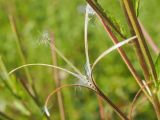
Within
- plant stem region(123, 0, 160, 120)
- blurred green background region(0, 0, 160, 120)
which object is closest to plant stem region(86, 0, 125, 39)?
plant stem region(123, 0, 160, 120)

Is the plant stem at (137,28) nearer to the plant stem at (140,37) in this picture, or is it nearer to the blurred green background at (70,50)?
the plant stem at (140,37)

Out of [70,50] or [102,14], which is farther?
[70,50]

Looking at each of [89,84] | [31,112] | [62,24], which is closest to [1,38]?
[62,24]

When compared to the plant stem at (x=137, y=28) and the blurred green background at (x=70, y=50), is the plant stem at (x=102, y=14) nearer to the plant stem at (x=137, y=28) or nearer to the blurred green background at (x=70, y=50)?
the plant stem at (x=137, y=28)

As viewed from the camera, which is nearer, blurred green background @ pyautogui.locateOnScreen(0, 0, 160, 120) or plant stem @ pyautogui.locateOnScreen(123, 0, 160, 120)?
plant stem @ pyautogui.locateOnScreen(123, 0, 160, 120)

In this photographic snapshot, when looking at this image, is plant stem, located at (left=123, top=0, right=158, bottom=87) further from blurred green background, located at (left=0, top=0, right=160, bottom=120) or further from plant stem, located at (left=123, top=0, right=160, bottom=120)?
blurred green background, located at (left=0, top=0, right=160, bottom=120)

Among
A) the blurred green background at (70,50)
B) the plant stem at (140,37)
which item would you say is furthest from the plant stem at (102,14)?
the blurred green background at (70,50)

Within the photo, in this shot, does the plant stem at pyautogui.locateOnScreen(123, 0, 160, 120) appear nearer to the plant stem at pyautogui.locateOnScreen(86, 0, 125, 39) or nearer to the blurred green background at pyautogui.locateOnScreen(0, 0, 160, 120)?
the plant stem at pyautogui.locateOnScreen(86, 0, 125, 39)

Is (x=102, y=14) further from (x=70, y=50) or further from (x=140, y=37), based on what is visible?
(x=70, y=50)

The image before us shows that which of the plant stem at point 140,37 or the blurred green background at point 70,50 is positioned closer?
the plant stem at point 140,37

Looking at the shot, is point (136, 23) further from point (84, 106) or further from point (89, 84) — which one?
point (84, 106)

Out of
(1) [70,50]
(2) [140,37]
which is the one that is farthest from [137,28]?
(1) [70,50]
